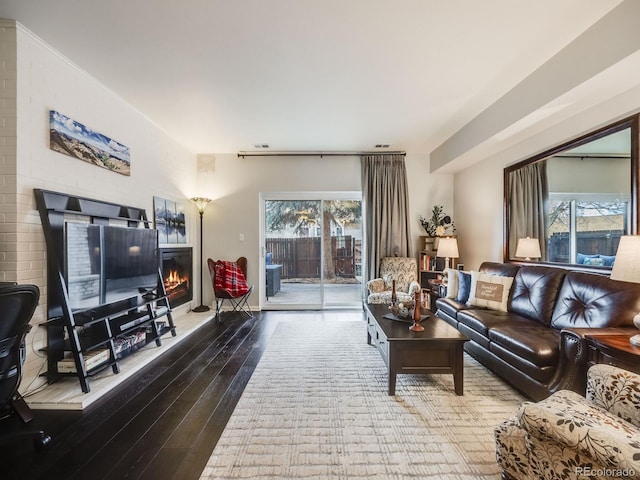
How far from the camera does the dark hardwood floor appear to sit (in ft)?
4.82

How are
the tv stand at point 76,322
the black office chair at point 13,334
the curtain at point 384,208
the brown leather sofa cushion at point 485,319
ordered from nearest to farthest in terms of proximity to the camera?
the black office chair at point 13,334
the tv stand at point 76,322
the brown leather sofa cushion at point 485,319
the curtain at point 384,208

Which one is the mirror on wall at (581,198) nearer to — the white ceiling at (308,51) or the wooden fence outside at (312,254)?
the white ceiling at (308,51)

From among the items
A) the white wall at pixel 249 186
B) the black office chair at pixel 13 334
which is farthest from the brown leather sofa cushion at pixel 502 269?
the black office chair at pixel 13 334

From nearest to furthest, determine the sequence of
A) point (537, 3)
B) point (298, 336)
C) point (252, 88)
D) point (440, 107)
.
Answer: point (537, 3) → point (252, 88) → point (440, 107) → point (298, 336)

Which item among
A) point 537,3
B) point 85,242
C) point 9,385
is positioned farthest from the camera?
point 85,242

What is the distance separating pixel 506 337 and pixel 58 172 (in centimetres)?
405

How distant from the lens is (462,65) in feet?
7.84

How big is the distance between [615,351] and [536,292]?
124 centimetres

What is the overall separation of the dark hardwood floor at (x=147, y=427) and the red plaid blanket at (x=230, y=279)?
57.5 inches

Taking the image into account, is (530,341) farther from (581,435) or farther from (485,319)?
(581,435)

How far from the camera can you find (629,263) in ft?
5.38

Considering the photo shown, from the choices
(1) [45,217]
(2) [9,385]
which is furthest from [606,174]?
(1) [45,217]

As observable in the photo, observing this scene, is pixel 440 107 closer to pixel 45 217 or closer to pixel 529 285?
pixel 529 285

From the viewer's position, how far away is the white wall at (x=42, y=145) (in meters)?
2.01
